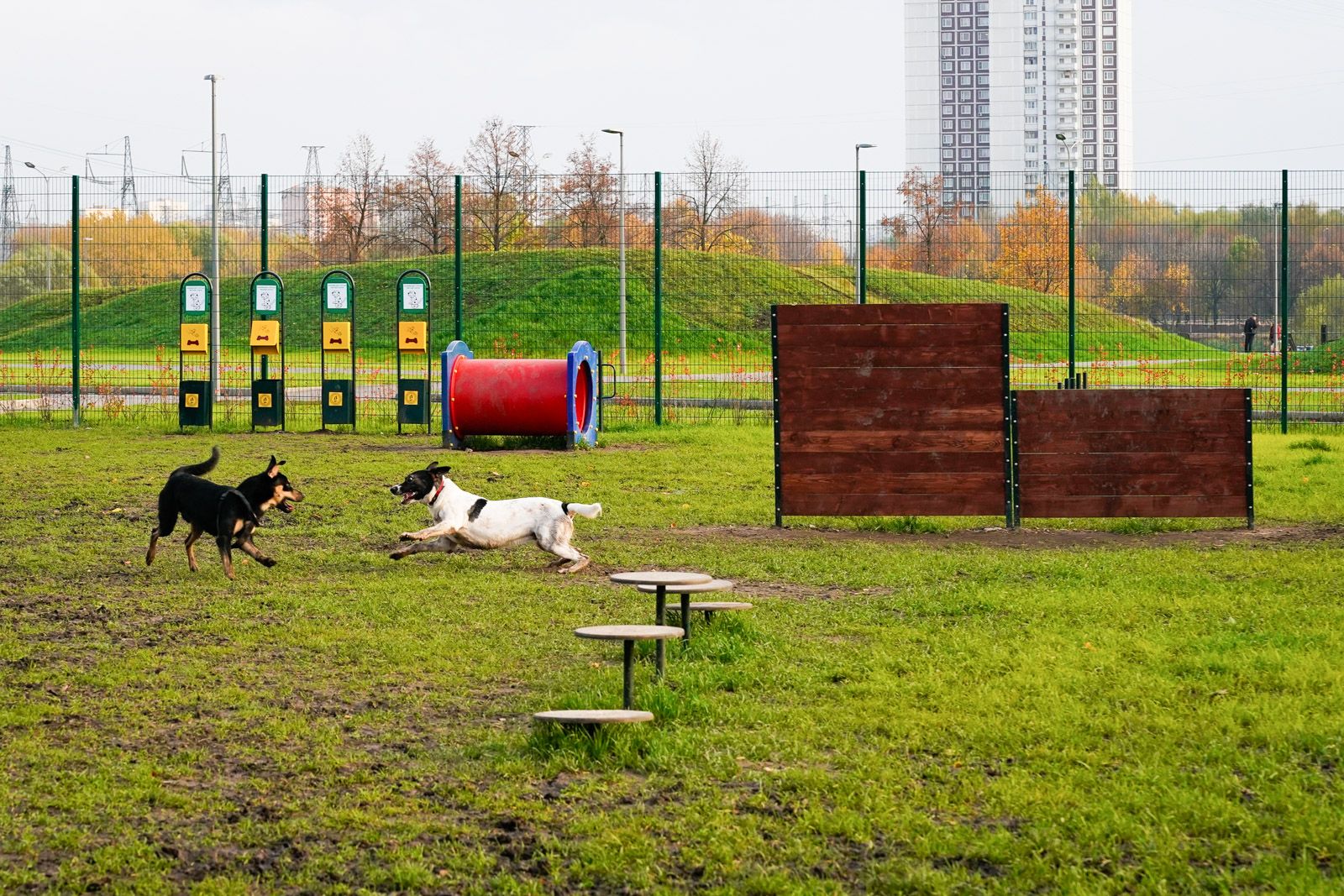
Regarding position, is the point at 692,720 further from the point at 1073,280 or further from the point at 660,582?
the point at 1073,280

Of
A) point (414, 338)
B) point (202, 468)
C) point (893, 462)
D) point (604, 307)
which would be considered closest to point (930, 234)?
point (414, 338)

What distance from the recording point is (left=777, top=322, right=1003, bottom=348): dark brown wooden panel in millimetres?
12258

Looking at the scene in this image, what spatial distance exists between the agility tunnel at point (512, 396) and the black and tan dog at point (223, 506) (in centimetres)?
769

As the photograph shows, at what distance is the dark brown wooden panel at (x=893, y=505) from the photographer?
1221 cm

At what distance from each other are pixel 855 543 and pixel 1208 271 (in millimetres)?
11852

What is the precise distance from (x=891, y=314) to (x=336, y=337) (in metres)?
11.6

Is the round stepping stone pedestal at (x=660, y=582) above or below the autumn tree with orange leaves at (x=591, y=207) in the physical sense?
below

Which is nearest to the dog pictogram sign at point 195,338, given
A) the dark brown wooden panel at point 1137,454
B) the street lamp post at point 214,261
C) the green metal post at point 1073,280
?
the street lamp post at point 214,261

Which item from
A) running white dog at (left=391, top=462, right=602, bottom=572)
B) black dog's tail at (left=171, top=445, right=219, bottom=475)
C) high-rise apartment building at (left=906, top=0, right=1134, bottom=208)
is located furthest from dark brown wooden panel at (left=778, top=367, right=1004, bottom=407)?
high-rise apartment building at (left=906, top=0, right=1134, bottom=208)

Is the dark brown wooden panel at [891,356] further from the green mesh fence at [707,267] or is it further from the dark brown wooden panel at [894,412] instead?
the green mesh fence at [707,267]

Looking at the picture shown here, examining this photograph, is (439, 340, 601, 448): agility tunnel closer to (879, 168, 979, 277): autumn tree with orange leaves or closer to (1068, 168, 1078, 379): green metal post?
(879, 168, 979, 277): autumn tree with orange leaves

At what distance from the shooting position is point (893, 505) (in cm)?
Result: 1223

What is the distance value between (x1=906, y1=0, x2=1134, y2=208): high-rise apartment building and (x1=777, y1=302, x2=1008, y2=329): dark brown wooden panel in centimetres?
14796

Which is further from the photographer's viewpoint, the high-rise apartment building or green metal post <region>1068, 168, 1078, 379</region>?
the high-rise apartment building
